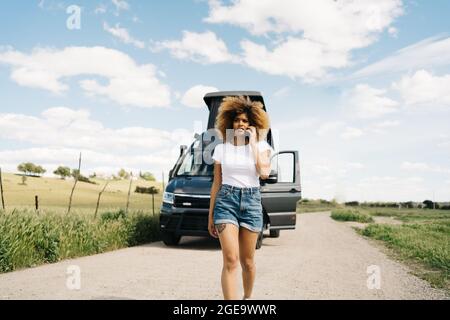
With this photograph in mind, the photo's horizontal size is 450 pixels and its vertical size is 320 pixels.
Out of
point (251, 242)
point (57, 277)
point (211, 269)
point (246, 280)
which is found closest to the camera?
point (251, 242)

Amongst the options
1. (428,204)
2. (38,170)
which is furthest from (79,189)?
(428,204)

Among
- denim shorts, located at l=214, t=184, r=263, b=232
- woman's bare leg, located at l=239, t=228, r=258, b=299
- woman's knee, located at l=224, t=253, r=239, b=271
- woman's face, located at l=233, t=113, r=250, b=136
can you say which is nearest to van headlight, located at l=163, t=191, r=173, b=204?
woman's bare leg, located at l=239, t=228, r=258, b=299

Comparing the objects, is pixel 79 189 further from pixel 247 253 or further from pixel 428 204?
pixel 428 204

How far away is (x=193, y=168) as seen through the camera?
11398 millimetres

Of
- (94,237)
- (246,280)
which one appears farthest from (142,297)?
(94,237)

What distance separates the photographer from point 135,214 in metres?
13.0

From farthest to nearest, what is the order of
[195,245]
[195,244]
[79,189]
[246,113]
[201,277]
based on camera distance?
[79,189] → [195,244] → [195,245] → [201,277] → [246,113]

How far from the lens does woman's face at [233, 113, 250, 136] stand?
4789 mm

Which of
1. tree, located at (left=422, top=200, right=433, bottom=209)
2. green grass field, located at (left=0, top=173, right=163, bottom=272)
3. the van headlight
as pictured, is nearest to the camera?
green grass field, located at (left=0, top=173, right=163, bottom=272)

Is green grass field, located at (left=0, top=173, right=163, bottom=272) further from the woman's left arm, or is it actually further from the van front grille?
the woman's left arm

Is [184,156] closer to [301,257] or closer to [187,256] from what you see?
[187,256]

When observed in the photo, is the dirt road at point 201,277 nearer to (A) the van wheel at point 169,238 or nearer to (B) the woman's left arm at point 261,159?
(A) the van wheel at point 169,238

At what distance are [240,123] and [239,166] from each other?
46 centimetres
